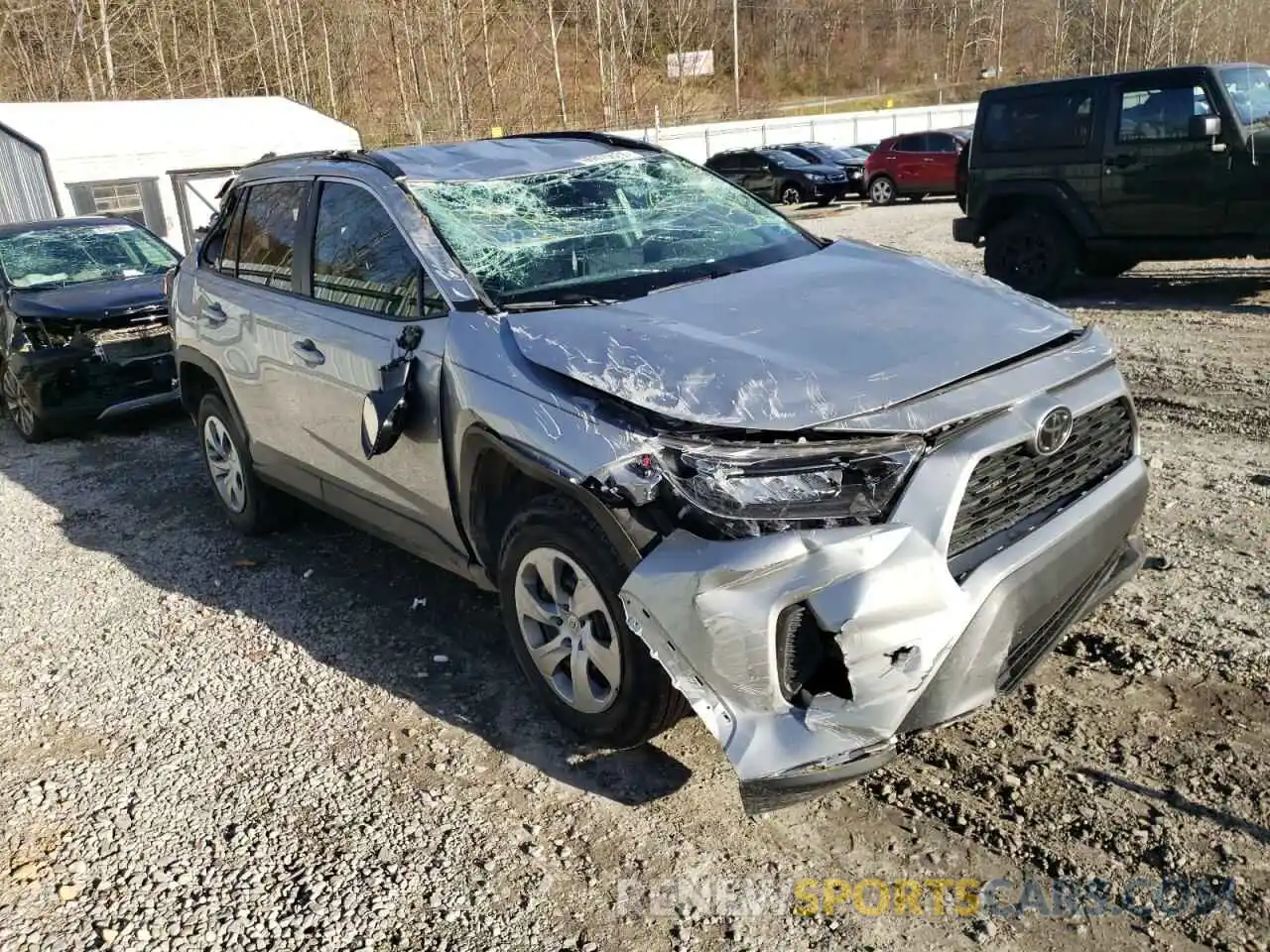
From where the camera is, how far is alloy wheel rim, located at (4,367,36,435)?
770 cm

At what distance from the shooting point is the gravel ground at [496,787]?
2643 millimetres

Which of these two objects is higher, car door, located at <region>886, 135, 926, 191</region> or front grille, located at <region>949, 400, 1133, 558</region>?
front grille, located at <region>949, 400, 1133, 558</region>

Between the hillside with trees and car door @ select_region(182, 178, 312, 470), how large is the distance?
98.5 feet

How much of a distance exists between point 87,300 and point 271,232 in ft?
12.6

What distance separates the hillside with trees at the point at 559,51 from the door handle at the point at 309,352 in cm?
3116

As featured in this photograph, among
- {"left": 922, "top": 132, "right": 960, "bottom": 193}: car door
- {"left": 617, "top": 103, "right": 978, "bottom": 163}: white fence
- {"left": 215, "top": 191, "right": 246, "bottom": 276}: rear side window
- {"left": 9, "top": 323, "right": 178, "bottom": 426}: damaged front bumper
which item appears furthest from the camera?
{"left": 617, "top": 103, "right": 978, "bottom": 163}: white fence

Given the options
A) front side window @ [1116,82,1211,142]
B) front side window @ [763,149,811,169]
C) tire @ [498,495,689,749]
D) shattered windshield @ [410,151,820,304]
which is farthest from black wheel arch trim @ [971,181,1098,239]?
front side window @ [763,149,811,169]

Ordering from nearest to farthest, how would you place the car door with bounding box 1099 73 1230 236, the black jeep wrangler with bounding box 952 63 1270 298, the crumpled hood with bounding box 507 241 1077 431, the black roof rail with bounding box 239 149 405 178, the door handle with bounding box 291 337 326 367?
the crumpled hood with bounding box 507 241 1077 431 < the black roof rail with bounding box 239 149 405 178 < the door handle with bounding box 291 337 326 367 < the black jeep wrangler with bounding box 952 63 1270 298 < the car door with bounding box 1099 73 1230 236

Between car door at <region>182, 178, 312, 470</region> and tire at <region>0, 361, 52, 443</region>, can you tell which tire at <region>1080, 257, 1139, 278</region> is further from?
tire at <region>0, 361, 52, 443</region>

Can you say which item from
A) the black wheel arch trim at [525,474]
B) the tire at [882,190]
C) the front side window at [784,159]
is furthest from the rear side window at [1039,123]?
the front side window at [784,159]

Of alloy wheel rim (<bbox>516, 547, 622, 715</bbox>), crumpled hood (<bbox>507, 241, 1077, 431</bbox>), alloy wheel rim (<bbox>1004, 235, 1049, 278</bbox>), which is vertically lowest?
alloy wheel rim (<bbox>1004, 235, 1049, 278</bbox>)

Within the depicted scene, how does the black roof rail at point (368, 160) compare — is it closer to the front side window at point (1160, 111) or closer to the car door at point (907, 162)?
the front side window at point (1160, 111)

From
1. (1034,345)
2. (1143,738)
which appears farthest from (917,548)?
(1143,738)

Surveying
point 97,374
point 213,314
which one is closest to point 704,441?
point 213,314
